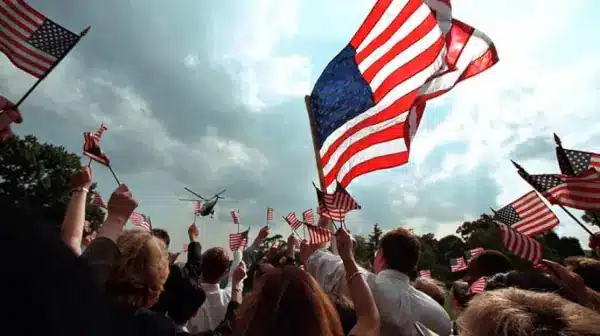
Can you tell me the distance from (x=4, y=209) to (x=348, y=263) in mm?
2779

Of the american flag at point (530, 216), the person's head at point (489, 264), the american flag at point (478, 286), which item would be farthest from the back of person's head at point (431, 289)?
the american flag at point (530, 216)

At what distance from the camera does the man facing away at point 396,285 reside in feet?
11.5

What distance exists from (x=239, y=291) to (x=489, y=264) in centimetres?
312

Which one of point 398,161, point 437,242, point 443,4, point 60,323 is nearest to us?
point 60,323

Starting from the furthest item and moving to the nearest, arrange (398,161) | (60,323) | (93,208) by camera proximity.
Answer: (93,208), (398,161), (60,323)

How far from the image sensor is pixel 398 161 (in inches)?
252

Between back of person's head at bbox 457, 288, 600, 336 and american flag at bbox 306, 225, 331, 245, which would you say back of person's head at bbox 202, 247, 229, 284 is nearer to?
american flag at bbox 306, 225, 331, 245

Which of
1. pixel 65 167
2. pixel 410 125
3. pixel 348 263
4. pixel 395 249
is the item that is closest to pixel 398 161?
pixel 410 125

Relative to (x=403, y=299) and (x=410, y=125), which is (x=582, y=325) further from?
(x=410, y=125)

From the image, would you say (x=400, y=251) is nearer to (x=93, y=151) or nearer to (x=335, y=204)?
(x=335, y=204)

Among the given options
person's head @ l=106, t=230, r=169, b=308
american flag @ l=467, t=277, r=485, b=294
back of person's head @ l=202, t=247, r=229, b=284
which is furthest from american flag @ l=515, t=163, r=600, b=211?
person's head @ l=106, t=230, r=169, b=308

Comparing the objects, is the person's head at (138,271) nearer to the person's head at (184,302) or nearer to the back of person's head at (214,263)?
the person's head at (184,302)

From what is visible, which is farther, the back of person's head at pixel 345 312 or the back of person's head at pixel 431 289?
the back of person's head at pixel 431 289

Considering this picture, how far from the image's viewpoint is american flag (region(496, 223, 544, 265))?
22.3 feet
